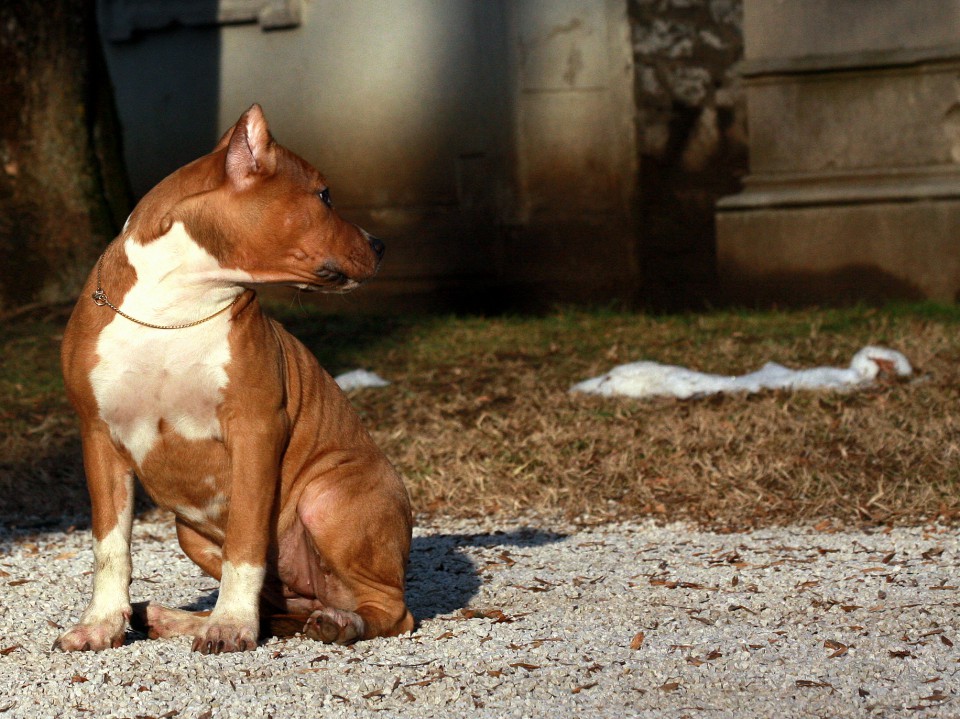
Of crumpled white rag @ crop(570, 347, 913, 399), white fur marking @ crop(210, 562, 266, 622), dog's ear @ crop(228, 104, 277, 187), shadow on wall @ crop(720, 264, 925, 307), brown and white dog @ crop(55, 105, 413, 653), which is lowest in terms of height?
shadow on wall @ crop(720, 264, 925, 307)

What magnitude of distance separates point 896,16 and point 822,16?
53 centimetres

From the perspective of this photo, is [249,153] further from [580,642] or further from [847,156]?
[847,156]

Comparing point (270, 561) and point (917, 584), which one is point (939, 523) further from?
point (270, 561)

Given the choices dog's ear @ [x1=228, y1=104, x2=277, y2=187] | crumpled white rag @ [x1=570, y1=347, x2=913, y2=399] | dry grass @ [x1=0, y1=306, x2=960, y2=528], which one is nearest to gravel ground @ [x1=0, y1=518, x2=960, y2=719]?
dry grass @ [x1=0, y1=306, x2=960, y2=528]

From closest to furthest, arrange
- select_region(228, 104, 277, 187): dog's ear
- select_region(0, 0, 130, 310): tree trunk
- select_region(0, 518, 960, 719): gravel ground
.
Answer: select_region(0, 518, 960, 719): gravel ground → select_region(228, 104, 277, 187): dog's ear → select_region(0, 0, 130, 310): tree trunk

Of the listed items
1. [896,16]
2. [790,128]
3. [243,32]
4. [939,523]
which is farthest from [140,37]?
[939,523]

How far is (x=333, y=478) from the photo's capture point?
3562 mm

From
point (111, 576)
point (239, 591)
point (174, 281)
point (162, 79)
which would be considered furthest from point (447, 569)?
point (162, 79)

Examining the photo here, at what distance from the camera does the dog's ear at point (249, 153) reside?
326 centimetres

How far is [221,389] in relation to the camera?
3320 mm

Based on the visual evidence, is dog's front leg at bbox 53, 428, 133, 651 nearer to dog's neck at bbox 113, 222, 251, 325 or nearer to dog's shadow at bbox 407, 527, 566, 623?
dog's neck at bbox 113, 222, 251, 325

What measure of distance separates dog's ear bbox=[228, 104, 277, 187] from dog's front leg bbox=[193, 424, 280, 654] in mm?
653

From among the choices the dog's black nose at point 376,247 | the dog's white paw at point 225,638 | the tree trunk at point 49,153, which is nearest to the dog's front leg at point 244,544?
the dog's white paw at point 225,638

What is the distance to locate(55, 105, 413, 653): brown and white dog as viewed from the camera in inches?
130
